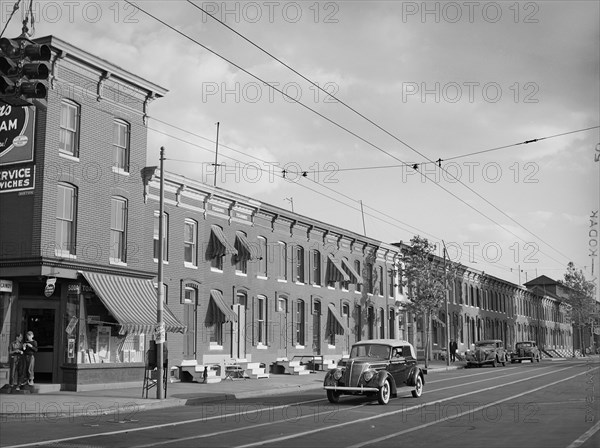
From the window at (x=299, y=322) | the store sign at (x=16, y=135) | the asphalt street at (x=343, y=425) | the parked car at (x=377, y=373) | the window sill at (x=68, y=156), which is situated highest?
the store sign at (x=16, y=135)

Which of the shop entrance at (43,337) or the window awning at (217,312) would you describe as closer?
the shop entrance at (43,337)

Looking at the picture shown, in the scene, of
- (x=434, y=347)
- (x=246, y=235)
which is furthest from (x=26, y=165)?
(x=434, y=347)

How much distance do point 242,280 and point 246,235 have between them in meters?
2.24

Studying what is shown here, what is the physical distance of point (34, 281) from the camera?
2548 cm

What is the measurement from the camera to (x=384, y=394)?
21.6m

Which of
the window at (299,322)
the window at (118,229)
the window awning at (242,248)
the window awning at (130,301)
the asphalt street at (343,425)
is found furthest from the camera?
the window at (299,322)

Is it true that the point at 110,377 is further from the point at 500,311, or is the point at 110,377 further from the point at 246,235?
the point at 500,311

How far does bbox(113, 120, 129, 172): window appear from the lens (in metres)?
28.1

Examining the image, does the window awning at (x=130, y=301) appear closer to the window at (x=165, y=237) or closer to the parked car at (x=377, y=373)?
the window at (x=165, y=237)

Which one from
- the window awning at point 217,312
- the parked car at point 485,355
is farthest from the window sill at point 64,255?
the parked car at point 485,355

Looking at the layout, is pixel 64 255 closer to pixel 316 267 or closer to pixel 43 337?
pixel 43 337

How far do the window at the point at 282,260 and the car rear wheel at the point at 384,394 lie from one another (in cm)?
1895

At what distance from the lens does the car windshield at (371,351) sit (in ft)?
76.2

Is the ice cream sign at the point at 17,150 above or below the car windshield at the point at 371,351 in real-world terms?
above
